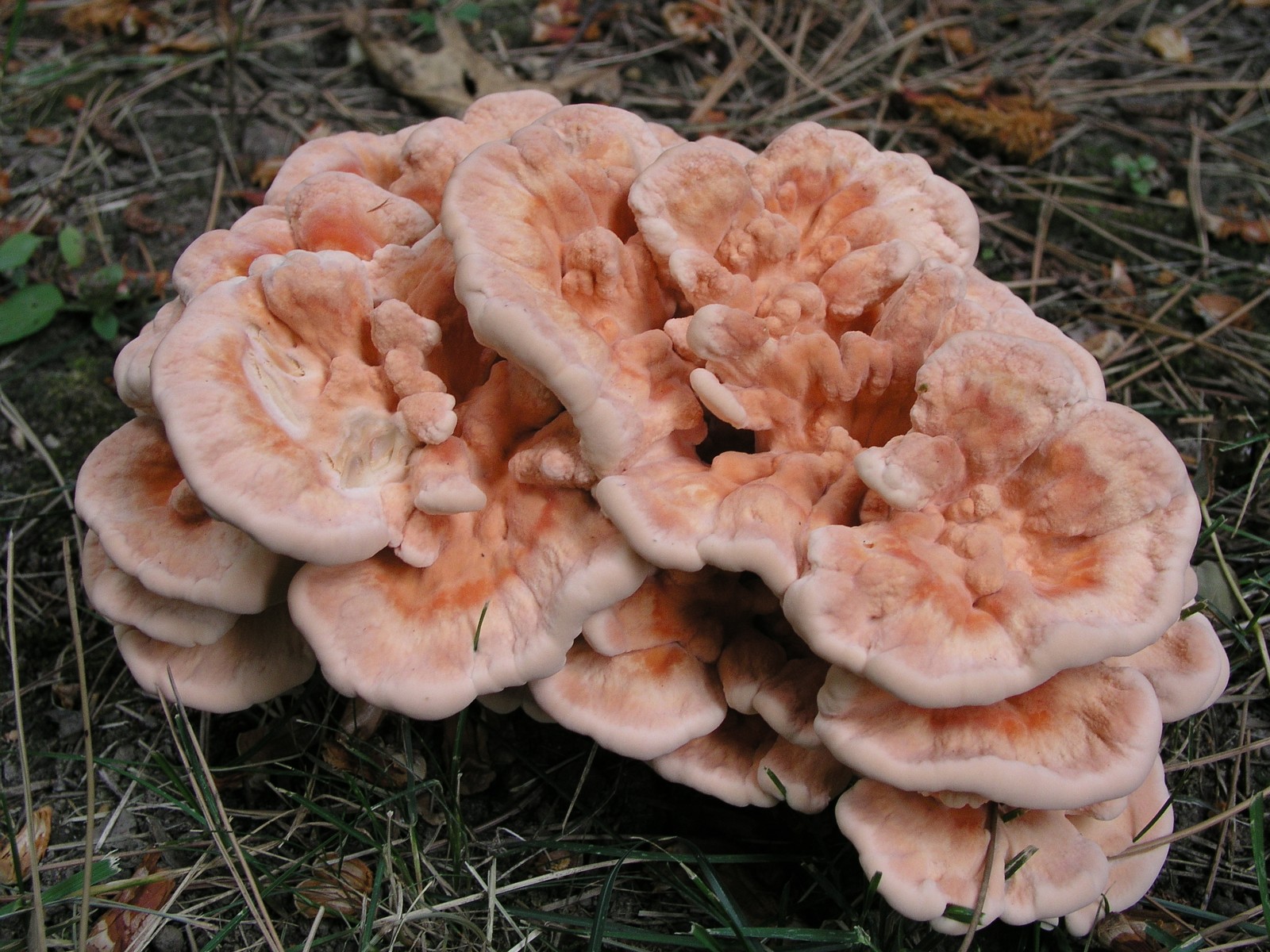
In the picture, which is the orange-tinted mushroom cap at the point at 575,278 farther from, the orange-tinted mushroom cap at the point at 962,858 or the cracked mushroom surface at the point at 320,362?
the orange-tinted mushroom cap at the point at 962,858

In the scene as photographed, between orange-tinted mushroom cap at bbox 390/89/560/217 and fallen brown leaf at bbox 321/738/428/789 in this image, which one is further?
fallen brown leaf at bbox 321/738/428/789

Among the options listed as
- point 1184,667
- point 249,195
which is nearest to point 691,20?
point 249,195

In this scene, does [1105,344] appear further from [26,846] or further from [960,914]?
[26,846]

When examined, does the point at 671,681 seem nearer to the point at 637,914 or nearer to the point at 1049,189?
the point at 637,914

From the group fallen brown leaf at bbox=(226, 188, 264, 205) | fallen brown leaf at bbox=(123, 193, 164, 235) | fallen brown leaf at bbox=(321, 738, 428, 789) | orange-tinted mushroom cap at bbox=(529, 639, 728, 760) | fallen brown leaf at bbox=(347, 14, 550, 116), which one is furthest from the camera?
fallen brown leaf at bbox=(347, 14, 550, 116)

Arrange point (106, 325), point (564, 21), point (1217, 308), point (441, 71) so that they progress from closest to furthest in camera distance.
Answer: point (106, 325), point (1217, 308), point (441, 71), point (564, 21)

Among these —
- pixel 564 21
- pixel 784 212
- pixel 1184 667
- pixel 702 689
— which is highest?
pixel 784 212

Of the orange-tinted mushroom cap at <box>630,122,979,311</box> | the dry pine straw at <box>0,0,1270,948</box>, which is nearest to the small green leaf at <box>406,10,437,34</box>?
the dry pine straw at <box>0,0,1270,948</box>

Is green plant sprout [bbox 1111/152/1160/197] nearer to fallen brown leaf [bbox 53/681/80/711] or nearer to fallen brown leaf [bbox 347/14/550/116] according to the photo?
fallen brown leaf [bbox 347/14/550/116]
